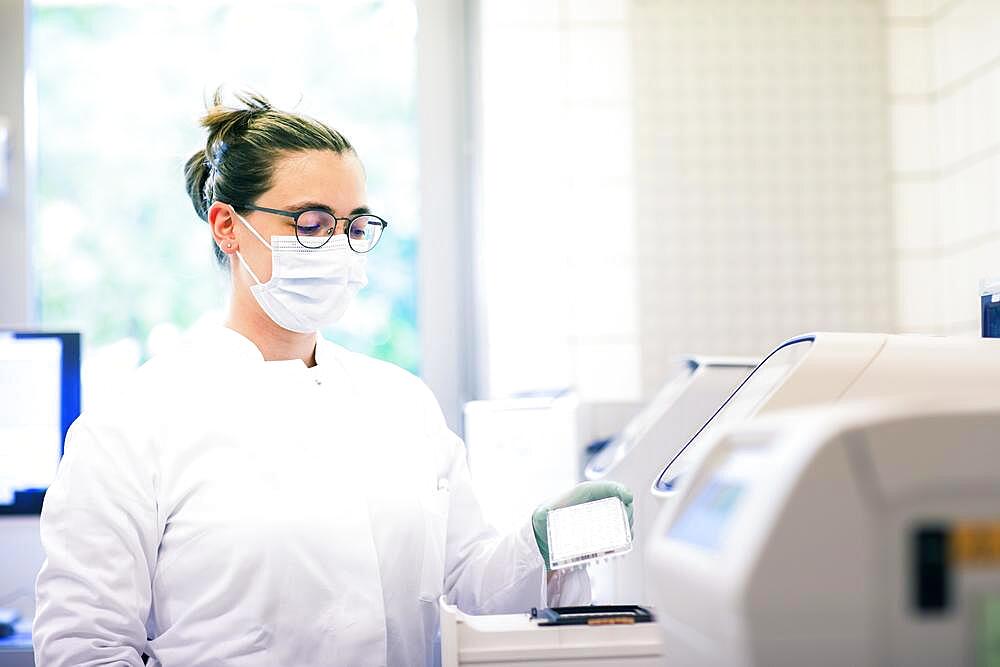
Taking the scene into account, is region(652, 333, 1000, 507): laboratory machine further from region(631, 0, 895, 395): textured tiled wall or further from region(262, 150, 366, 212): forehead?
region(631, 0, 895, 395): textured tiled wall

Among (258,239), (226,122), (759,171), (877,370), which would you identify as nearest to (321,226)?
(258,239)

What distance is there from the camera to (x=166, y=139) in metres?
3.40

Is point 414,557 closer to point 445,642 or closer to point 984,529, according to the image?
point 445,642

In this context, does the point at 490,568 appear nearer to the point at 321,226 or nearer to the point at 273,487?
the point at 273,487

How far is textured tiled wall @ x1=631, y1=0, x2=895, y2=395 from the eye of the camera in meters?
3.12

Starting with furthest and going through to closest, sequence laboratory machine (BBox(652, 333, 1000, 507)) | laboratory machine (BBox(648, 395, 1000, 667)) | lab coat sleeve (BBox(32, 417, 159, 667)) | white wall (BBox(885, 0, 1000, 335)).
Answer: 1. white wall (BBox(885, 0, 1000, 335))
2. lab coat sleeve (BBox(32, 417, 159, 667))
3. laboratory machine (BBox(652, 333, 1000, 507))
4. laboratory machine (BBox(648, 395, 1000, 667))

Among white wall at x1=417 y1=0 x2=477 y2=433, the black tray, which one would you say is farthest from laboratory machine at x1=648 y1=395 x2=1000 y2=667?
white wall at x1=417 y1=0 x2=477 y2=433

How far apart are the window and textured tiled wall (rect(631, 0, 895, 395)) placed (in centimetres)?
77

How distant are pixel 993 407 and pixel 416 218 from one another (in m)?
2.73

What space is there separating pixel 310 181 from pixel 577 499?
0.67m

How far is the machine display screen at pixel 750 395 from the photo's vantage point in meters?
1.34

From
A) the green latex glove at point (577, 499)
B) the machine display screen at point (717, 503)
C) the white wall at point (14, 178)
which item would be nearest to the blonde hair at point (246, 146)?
the green latex glove at point (577, 499)

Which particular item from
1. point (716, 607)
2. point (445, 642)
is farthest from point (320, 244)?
point (716, 607)

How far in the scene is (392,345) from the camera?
11.2ft
